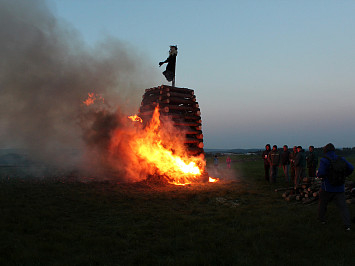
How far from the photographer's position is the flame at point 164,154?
14.0 m

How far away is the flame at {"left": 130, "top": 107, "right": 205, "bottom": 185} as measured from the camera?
551 inches

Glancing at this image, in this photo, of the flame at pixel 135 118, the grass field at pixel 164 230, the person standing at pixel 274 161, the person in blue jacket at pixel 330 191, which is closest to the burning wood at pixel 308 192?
the grass field at pixel 164 230

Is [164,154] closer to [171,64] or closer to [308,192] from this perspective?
[171,64]

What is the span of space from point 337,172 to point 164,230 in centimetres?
438

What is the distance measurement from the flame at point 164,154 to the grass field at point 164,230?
11.6 ft

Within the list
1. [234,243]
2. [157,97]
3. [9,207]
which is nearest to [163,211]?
[234,243]

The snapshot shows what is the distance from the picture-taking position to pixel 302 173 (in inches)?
489

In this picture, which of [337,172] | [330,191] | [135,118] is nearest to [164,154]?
[135,118]

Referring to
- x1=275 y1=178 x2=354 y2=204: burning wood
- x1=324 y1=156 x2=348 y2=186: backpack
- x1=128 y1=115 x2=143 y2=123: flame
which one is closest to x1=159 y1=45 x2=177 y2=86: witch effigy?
x1=128 y1=115 x2=143 y2=123: flame

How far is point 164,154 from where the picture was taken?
1423 cm

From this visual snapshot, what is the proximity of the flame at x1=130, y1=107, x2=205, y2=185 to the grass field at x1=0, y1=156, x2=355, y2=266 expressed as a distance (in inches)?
139

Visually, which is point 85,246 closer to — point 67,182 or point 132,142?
point 67,182

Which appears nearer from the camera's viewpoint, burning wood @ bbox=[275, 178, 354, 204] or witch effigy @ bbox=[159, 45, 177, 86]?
burning wood @ bbox=[275, 178, 354, 204]

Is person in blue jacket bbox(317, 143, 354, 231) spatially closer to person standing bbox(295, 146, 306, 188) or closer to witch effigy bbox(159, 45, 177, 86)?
person standing bbox(295, 146, 306, 188)
